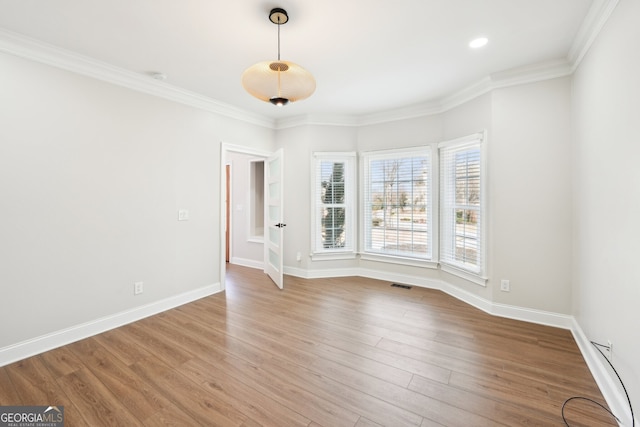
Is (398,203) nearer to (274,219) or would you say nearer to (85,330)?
(274,219)

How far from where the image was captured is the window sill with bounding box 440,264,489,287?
3322 millimetres

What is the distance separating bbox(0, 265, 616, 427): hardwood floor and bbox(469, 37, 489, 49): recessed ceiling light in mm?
2732

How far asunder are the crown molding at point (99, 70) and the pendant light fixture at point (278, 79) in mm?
1804

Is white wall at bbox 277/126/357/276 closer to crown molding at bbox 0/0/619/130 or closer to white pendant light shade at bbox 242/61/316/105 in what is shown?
crown molding at bbox 0/0/619/130

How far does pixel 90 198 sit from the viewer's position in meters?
2.74

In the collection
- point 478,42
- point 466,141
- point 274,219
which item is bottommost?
point 274,219

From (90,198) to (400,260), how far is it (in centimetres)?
403

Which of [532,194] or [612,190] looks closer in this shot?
[612,190]

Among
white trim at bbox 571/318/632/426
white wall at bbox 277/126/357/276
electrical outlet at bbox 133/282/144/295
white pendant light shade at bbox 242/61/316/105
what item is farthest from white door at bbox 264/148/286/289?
white trim at bbox 571/318/632/426

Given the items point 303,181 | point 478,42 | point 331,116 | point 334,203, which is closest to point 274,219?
point 303,181

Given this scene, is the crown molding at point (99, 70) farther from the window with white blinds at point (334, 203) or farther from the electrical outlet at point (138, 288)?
the electrical outlet at point (138, 288)

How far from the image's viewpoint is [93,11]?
2.05 m

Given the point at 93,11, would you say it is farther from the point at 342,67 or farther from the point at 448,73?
the point at 448,73

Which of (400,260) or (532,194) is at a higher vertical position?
(532,194)
